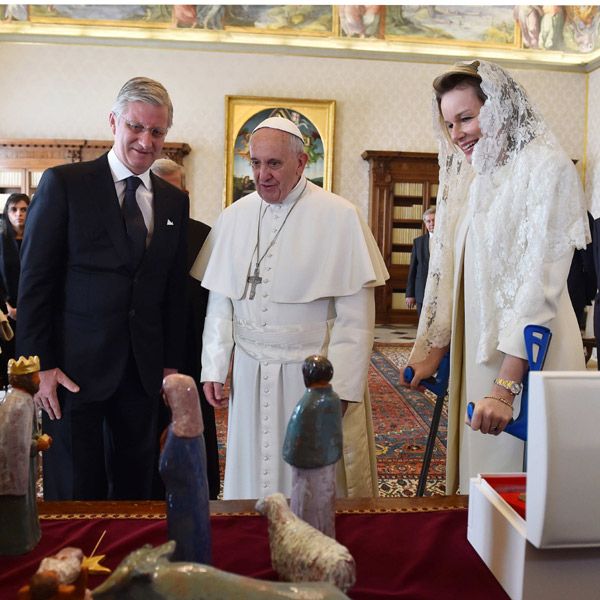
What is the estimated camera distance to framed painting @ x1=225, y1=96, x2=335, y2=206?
12.4 metres

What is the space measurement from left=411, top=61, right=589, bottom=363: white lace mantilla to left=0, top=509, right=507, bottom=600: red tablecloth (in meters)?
0.69

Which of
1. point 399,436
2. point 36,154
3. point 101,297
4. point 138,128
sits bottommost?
point 399,436

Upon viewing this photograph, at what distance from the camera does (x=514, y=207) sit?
1.95m

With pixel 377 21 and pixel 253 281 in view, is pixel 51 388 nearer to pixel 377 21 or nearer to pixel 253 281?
pixel 253 281

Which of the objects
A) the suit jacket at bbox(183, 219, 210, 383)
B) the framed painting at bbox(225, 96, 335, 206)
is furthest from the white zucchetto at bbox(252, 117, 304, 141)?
the framed painting at bbox(225, 96, 335, 206)

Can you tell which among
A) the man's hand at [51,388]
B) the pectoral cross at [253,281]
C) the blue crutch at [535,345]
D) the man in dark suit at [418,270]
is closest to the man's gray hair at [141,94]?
the pectoral cross at [253,281]

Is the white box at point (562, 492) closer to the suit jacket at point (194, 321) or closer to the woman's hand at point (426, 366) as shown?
the woman's hand at point (426, 366)

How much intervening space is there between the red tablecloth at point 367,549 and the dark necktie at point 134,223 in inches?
43.0

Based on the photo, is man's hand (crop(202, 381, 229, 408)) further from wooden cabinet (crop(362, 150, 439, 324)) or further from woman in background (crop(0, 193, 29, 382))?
wooden cabinet (crop(362, 150, 439, 324))

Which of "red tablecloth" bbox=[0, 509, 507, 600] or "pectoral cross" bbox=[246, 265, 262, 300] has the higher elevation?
"pectoral cross" bbox=[246, 265, 262, 300]

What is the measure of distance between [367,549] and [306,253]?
1.42 m

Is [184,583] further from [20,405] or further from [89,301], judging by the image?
[89,301]

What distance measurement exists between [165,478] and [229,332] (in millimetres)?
1558

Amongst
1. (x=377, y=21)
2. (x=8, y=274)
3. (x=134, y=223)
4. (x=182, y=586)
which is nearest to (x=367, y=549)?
(x=182, y=586)
